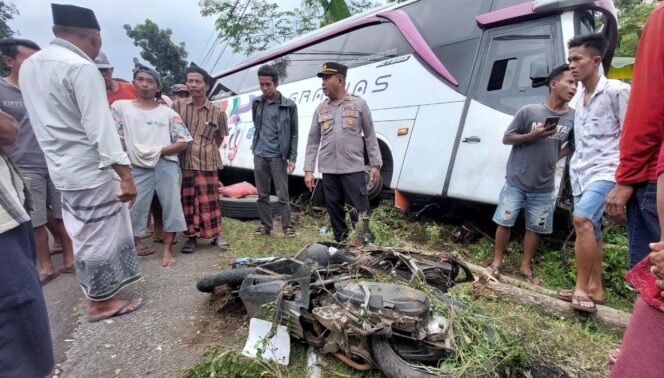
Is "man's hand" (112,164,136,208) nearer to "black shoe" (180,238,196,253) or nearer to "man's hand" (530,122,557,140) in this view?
"black shoe" (180,238,196,253)

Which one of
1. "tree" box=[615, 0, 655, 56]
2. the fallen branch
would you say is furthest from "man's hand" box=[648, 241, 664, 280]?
"tree" box=[615, 0, 655, 56]

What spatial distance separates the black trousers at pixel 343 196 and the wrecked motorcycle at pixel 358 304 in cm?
109

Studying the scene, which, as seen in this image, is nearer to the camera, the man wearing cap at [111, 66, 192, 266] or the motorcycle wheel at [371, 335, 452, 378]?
the motorcycle wheel at [371, 335, 452, 378]

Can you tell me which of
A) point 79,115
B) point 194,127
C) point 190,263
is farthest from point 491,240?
point 79,115

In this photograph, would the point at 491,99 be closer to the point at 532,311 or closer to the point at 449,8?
the point at 449,8

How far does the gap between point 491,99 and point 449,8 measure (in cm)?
146

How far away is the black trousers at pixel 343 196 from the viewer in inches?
133

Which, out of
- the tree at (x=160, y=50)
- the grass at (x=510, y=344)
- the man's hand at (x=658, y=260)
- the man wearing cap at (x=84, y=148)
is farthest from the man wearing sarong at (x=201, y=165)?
the tree at (x=160, y=50)

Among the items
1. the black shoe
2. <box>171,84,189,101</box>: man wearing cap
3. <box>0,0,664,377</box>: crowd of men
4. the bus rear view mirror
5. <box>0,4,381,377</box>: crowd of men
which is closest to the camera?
<box>0,0,664,377</box>: crowd of men

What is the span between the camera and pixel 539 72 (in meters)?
3.56

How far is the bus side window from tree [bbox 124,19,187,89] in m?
22.7

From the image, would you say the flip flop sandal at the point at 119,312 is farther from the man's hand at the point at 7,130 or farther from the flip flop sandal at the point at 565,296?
the flip flop sandal at the point at 565,296

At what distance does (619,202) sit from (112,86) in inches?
179

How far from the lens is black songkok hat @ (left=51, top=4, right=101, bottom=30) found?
7.22 feet
